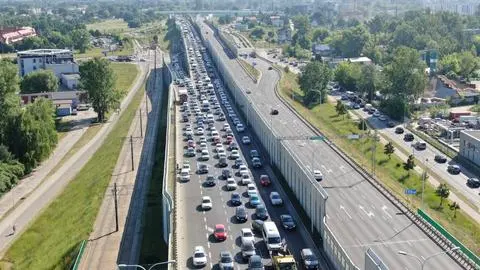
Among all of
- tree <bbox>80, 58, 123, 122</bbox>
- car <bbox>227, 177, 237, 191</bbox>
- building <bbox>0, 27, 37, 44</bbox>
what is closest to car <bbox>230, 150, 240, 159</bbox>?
car <bbox>227, 177, 237, 191</bbox>

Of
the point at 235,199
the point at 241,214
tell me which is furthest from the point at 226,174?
the point at 241,214

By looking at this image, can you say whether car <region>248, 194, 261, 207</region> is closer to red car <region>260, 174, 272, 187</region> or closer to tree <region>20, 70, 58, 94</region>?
red car <region>260, 174, 272, 187</region>

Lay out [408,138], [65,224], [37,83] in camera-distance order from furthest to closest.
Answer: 1. [37,83]
2. [408,138]
3. [65,224]

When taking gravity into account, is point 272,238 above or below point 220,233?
above

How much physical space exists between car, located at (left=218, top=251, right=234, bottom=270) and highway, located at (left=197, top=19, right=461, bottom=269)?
6165 mm

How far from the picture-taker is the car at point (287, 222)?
129ft

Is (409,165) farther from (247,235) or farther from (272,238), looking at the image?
(272,238)

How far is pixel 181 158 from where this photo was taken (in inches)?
2267

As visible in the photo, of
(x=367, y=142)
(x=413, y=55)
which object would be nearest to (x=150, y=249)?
(x=367, y=142)

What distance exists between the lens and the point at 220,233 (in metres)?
37.8

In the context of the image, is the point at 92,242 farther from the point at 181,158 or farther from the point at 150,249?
the point at 181,158

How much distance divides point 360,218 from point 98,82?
2312 inches

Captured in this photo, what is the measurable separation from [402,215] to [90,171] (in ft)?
121

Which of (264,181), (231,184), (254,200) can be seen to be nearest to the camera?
(254,200)
